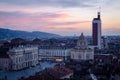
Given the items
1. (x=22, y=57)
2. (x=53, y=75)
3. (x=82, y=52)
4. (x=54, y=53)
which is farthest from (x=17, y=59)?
(x=54, y=53)

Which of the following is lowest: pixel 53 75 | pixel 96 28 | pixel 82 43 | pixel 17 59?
pixel 53 75

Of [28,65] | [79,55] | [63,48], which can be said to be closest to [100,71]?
[28,65]

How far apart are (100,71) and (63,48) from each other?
47.2ft

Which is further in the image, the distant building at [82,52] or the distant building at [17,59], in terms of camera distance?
the distant building at [82,52]

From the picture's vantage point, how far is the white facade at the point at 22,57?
78.7ft

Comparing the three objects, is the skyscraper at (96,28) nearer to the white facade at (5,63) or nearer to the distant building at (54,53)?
the distant building at (54,53)

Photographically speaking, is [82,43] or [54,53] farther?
[54,53]

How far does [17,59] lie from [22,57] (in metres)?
1.08

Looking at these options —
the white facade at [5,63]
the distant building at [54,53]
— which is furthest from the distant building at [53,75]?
the distant building at [54,53]

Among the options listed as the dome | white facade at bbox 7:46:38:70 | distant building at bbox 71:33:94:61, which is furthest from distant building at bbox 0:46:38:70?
the dome

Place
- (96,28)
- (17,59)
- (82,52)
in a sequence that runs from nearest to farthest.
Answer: (17,59), (82,52), (96,28)

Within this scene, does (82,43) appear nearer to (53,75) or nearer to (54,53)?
(54,53)

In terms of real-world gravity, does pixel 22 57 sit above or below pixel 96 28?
below

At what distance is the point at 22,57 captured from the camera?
25.5 meters
